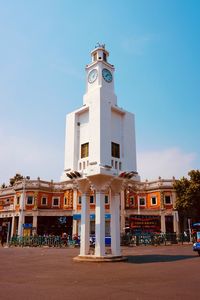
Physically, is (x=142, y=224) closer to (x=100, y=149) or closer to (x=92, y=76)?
(x=100, y=149)

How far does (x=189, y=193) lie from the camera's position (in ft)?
138

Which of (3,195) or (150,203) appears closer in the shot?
(150,203)

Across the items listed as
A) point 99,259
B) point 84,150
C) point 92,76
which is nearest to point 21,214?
point 84,150

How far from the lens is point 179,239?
40.1 meters

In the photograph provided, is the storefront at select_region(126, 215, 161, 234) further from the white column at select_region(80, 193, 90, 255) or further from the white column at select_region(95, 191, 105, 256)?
the white column at select_region(95, 191, 105, 256)

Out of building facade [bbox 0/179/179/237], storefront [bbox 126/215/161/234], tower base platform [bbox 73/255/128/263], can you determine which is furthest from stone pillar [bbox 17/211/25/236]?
tower base platform [bbox 73/255/128/263]

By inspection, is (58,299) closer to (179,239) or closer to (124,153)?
(124,153)

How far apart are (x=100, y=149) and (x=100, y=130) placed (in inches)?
47.4

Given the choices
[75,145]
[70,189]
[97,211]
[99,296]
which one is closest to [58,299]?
[99,296]

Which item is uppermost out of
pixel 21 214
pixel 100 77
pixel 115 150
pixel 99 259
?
pixel 100 77

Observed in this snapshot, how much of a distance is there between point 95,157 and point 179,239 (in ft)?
92.7

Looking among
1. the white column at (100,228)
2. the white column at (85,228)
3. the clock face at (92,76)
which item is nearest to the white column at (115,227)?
the white column at (100,228)

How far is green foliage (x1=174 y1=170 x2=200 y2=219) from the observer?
4180 centimetres

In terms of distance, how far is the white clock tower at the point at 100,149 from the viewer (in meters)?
17.4
